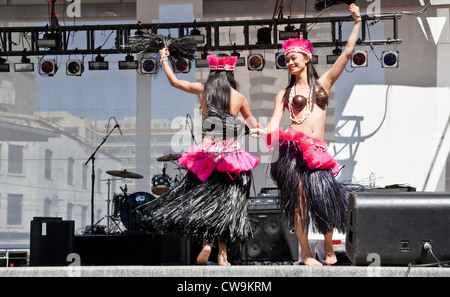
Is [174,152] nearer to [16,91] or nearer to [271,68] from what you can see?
[271,68]

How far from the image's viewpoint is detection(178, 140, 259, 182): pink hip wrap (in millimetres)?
3918

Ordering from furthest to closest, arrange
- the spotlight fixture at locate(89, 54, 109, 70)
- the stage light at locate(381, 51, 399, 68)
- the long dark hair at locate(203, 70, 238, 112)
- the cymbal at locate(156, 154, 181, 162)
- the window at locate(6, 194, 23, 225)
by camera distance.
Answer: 1. the window at locate(6, 194, 23, 225)
2. the spotlight fixture at locate(89, 54, 109, 70)
3. the stage light at locate(381, 51, 399, 68)
4. the cymbal at locate(156, 154, 181, 162)
5. the long dark hair at locate(203, 70, 238, 112)

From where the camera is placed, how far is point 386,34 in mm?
9070

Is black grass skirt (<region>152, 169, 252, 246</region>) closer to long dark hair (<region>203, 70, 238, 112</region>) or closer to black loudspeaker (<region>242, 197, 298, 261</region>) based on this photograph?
long dark hair (<region>203, 70, 238, 112</region>)

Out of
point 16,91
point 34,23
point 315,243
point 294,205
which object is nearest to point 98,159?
point 16,91

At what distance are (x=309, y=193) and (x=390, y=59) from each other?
5173 millimetres

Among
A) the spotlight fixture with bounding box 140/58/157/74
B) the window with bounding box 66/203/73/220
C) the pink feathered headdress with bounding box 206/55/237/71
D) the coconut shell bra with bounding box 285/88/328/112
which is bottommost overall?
the window with bounding box 66/203/73/220

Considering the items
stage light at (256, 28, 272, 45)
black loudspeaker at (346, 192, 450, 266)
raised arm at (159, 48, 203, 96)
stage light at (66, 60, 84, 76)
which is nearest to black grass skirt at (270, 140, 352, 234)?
raised arm at (159, 48, 203, 96)

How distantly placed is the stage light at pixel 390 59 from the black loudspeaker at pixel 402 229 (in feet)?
19.1

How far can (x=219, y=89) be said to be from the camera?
4.21m

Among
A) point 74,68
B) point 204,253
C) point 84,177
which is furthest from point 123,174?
point 204,253

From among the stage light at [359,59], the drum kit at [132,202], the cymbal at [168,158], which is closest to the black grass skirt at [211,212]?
the drum kit at [132,202]

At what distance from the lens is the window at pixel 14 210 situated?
9.12 m

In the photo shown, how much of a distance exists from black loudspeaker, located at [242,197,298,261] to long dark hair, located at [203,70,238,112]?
1.30 meters
